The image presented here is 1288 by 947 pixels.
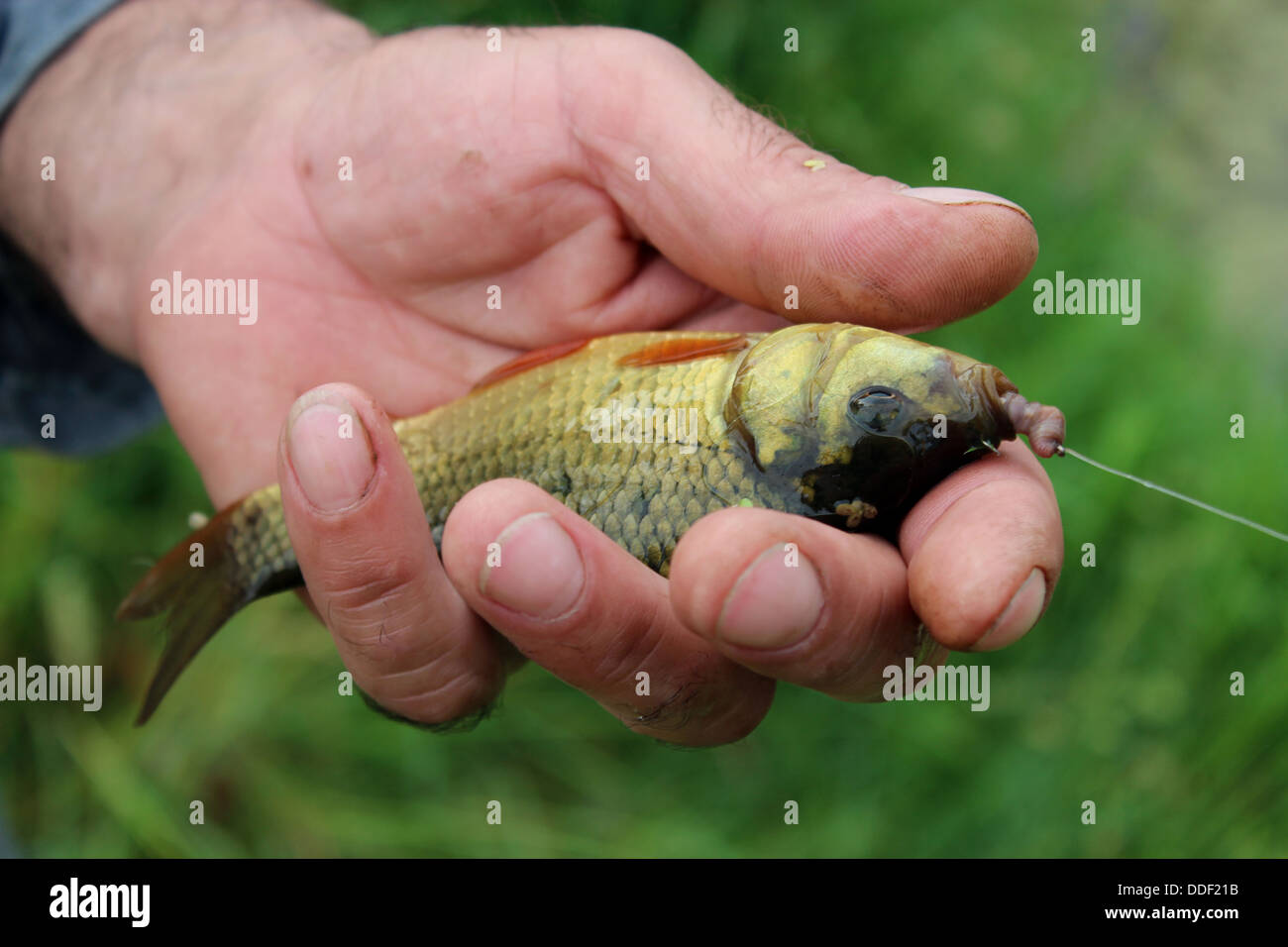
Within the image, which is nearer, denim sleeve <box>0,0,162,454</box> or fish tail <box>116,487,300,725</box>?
fish tail <box>116,487,300,725</box>

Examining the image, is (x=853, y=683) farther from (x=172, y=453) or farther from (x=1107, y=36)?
(x=1107, y=36)

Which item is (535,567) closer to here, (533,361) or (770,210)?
(533,361)

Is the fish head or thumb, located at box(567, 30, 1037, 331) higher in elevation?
thumb, located at box(567, 30, 1037, 331)

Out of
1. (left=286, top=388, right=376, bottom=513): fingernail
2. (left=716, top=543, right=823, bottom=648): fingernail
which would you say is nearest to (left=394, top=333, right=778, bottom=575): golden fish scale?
(left=716, top=543, right=823, bottom=648): fingernail

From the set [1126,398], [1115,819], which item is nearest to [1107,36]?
[1126,398]

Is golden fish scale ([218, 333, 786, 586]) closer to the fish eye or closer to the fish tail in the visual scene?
the fish tail

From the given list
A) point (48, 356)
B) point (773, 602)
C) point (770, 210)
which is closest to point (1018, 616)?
point (773, 602)

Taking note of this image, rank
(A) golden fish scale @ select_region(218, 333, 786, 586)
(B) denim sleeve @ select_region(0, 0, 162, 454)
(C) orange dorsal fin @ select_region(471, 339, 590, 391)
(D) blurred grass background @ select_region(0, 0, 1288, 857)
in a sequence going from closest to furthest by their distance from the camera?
(A) golden fish scale @ select_region(218, 333, 786, 586), (C) orange dorsal fin @ select_region(471, 339, 590, 391), (B) denim sleeve @ select_region(0, 0, 162, 454), (D) blurred grass background @ select_region(0, 0, 1288, 857)
